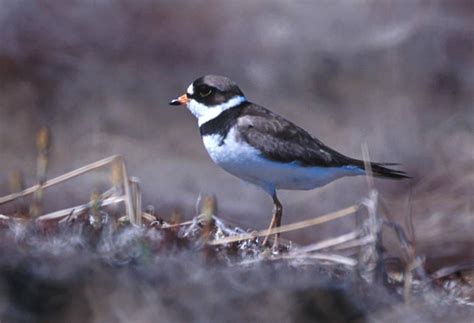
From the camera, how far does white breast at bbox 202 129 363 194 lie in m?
3.41

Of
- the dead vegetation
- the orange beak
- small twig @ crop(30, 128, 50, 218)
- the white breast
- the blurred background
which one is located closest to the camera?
the dead vegetation

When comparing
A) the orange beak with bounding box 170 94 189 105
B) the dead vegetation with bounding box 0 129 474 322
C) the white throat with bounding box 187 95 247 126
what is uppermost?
the orange beak with bounding box 170 94 189 105

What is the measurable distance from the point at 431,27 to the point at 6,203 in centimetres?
347

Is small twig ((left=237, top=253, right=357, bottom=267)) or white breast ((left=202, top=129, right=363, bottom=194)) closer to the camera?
small twig ((left=237, top=253, right=357, bottom=267))

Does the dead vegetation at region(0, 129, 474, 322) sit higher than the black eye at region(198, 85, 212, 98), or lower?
lower

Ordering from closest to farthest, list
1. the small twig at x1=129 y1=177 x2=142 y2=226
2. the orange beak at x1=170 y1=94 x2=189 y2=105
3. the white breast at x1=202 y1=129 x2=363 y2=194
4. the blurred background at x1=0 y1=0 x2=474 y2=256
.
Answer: the small twig at x1=129 y1=177 x2=142 y2=226 → the white breast at x1=202 y1=129 x2=363 y2=194 → the orange beak at x1=170 y1=94 x2=189 y2=105 → the blurred background at x1=0 y1=0 x2=474 y2=256

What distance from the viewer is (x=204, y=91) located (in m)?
3.60

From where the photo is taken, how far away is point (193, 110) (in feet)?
11.9

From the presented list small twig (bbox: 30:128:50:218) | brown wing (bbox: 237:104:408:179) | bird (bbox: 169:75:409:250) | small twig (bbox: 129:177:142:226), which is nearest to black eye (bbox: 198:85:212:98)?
bird (bbox: 169:75:409:250)

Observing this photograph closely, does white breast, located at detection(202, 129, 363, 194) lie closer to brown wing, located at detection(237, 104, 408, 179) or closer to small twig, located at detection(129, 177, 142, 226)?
brown wing, located at detection(237, 104, 408, 179)

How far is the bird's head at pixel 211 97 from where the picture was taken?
141 inches

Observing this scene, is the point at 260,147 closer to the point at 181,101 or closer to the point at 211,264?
the point at 181,101

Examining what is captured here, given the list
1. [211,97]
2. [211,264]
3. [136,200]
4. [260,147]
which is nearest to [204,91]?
[211,97]

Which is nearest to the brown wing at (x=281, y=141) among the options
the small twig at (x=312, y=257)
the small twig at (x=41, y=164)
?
the small twig at (x=41, y=164)
